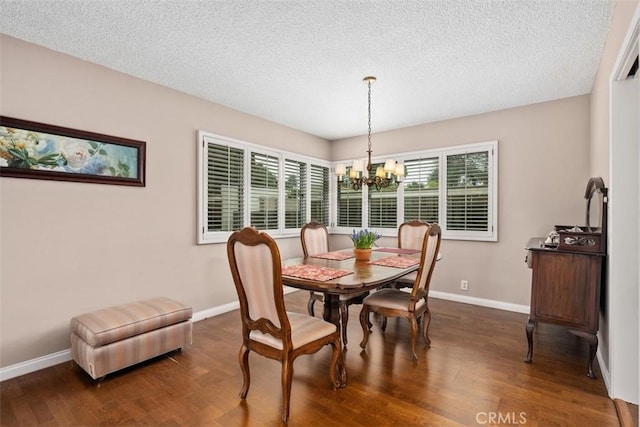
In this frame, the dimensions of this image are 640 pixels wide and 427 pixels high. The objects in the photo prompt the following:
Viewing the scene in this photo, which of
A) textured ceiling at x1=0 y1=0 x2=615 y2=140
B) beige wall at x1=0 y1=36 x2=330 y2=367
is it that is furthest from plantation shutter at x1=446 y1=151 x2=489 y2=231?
beige wall at x1=0 y1=36 x2=330 y2=367

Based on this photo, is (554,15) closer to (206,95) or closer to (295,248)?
(206,95)

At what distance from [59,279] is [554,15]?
14.1ft

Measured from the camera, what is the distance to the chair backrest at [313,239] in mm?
3689

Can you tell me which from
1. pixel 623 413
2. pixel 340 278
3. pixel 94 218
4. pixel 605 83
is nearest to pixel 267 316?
pixel 340 278

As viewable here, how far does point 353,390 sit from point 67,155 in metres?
3.00

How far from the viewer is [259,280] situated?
75.8 inches

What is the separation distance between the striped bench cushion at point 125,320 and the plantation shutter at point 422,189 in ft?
11.2

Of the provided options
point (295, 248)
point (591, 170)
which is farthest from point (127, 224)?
point (591, 170)

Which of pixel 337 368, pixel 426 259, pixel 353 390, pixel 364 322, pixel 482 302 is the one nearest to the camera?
pixel 353 390

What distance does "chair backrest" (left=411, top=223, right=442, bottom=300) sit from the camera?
8.59 feet

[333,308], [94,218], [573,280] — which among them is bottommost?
[333,308]

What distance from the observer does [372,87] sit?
3463 millimetres

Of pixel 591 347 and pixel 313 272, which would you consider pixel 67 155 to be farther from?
pixel 591 347

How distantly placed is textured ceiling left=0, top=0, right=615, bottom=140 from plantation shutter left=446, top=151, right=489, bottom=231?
2.80 ft
